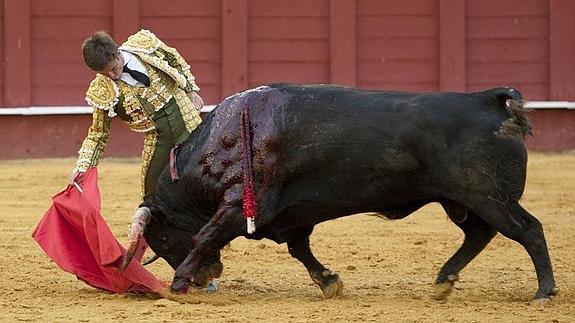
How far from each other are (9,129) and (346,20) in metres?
3.00

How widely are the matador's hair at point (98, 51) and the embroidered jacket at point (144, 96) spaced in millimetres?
Result: 206

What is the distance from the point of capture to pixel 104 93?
19.7ft

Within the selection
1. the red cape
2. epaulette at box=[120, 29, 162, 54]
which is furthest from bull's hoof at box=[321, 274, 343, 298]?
epaulette at box=[120, 29, 162, 54]

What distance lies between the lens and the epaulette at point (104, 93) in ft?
19.7

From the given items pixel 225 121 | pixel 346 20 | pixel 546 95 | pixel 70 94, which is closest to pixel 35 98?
pixel 70 94

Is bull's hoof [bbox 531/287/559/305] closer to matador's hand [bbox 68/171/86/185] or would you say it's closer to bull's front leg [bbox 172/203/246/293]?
bull's front leg [bbox 172/203/246/293]

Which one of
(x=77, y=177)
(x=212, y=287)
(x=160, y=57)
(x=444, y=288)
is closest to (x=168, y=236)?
(x=212, y=287)

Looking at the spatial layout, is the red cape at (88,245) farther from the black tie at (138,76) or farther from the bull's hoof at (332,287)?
the bull's hoof at (332,287)

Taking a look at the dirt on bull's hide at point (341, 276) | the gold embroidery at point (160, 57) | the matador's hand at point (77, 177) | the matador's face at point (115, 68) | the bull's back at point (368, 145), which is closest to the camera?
the dirt on bull's hide at point (341, 276)

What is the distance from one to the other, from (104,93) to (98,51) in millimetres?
271

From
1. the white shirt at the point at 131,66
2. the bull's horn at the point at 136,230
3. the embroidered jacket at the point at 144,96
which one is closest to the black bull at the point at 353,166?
the bull's horn at the point at 136,230

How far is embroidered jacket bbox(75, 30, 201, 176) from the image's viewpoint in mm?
6008

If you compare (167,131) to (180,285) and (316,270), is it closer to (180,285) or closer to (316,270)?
(180,285)

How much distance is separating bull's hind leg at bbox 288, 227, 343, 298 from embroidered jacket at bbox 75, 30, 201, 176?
26.4 inches
